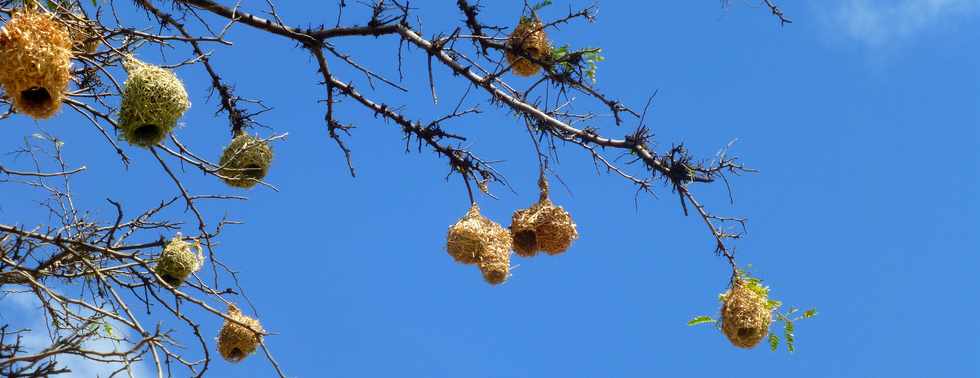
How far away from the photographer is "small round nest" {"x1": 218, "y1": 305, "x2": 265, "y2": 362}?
4.22 meters

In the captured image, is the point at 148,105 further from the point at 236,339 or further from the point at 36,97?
the point at 236,339

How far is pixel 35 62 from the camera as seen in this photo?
277cm

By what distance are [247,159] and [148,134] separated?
84cm

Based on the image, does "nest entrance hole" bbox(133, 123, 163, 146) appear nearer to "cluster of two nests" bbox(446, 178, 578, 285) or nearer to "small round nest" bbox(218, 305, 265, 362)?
"small round nest" bbox(218, 305, 265, 362)

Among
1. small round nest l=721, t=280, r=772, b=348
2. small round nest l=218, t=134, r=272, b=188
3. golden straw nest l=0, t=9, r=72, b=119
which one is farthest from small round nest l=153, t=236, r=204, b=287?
small round nest l=721, t=280, r=772, b=348

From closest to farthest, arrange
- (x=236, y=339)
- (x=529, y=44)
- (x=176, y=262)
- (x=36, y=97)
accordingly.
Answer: (x=36, y=97) → (x=176, y=262) → (x=236, y=339) → (x=529, y=44)

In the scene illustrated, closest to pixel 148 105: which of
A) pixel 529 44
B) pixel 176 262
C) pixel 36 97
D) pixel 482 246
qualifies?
pixel 36 97

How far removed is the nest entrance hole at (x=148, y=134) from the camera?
326 centimetres

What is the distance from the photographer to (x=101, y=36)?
10.5 ft

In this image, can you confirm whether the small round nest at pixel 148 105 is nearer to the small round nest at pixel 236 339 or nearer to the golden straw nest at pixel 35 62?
the golden straw nest at pixel 35 62

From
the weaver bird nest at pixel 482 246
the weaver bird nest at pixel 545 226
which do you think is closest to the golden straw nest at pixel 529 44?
the weaver bird nest at pixel 545 226

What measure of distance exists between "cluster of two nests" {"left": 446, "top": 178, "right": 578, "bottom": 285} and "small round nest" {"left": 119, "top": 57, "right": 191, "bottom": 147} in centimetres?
130

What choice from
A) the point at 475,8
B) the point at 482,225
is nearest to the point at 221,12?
the point at 475,8

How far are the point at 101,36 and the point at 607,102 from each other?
5.49 ft
